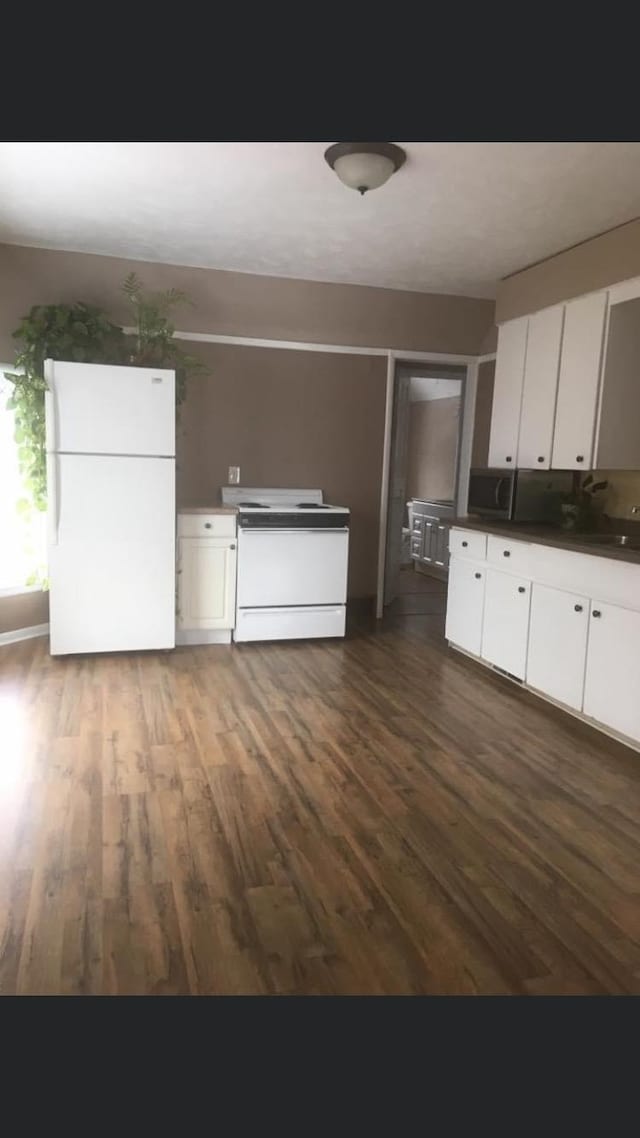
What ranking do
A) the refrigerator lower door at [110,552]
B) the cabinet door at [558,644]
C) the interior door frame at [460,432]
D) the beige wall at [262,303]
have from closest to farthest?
the cabinet door at [558,644]
the refrigerator lower door at [110,552]
the beige wall at [262,303]
the interior door frame at [460,432]

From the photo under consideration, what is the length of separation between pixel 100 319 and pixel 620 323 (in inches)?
121

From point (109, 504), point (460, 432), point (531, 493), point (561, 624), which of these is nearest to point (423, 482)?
point (460, 432)

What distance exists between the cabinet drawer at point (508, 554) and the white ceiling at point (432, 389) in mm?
3736

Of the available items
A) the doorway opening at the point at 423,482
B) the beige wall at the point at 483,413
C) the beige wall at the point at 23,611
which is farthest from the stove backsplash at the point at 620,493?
the beige wall at the point at 23,611

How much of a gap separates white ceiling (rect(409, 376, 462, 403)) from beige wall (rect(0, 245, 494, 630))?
194 centimetres

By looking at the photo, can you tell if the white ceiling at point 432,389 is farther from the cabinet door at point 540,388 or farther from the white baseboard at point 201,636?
the white baseboard at point 201,636

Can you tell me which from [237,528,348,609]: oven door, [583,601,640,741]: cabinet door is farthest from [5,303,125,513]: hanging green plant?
[583,601,640,741]: cabinet door

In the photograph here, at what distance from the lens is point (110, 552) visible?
4402 mm

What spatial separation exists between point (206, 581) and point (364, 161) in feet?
8.97

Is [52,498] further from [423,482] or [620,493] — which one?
[423,482]

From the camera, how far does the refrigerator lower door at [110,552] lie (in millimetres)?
4293

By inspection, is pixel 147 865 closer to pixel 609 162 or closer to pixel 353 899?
pixel 353 899

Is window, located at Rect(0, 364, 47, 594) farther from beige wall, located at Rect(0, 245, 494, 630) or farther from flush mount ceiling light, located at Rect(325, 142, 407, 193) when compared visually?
flush mount ceiling light, located at Rect(325, 142, 407, 193)

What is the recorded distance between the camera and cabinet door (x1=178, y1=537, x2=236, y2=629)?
189 inches
